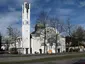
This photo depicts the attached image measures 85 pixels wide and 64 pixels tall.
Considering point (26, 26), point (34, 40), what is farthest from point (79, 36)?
point (26, 26)

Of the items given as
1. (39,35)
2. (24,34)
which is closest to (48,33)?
(39,35)

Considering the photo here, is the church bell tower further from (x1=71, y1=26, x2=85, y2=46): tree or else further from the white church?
(x1=71, y1=26, x2=85, y2=46): tree

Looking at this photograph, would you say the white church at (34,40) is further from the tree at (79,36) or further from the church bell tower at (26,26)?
the tree at (79,36)

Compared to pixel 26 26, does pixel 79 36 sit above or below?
below

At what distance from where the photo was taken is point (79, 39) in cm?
13225

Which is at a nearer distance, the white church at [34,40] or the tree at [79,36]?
the white church at [34,40]

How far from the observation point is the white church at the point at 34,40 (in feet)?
365

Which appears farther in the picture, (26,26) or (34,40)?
(34,40)

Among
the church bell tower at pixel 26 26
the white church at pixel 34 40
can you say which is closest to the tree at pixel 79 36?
the white church at pixel 34 40

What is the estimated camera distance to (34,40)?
12494 cm

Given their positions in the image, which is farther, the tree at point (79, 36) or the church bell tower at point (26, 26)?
the tree at point (79, 36)

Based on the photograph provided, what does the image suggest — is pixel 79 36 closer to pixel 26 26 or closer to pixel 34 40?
pixel 34 40

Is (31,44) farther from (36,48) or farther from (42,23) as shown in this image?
(42,23)

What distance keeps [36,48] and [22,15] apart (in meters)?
21.2
